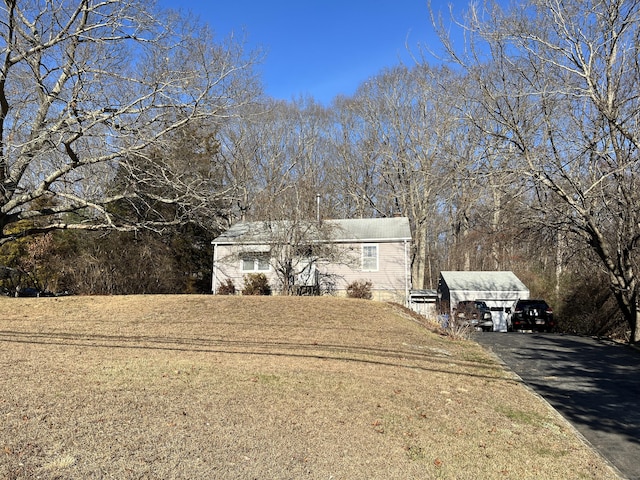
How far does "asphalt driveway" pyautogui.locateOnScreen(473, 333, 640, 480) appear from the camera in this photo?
5869 mm

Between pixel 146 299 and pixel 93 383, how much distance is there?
9.23m

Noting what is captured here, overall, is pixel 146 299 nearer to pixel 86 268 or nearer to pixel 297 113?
pixel 86 268

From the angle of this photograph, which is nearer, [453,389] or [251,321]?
[453,389]

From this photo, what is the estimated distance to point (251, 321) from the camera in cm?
1260

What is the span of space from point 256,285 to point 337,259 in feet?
12.8

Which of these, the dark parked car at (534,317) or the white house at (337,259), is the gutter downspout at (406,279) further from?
the dark parked car at (534,317)

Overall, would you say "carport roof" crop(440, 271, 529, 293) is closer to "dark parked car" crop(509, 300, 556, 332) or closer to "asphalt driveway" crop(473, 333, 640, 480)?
"dark parked car" crop(509, 300, 556, 332)

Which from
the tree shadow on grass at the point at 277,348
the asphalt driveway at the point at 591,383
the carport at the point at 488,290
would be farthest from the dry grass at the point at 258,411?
the carport at the point at 488,290

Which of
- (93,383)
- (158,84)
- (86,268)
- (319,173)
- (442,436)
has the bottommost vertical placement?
(442,436)

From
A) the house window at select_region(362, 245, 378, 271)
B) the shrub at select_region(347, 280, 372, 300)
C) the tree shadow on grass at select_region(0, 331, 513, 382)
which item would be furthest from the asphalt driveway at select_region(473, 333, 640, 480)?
the house window at select_region(362, 245, 378, 271)

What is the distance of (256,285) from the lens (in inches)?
895

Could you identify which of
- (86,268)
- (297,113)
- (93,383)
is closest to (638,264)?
(93,383)

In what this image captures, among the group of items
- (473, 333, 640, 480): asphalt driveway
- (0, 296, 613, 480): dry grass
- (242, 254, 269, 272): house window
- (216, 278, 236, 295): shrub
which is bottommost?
(473, 333, 640, 480): asphalt driveway

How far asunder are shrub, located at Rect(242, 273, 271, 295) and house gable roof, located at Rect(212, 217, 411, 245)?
1.63 meters
